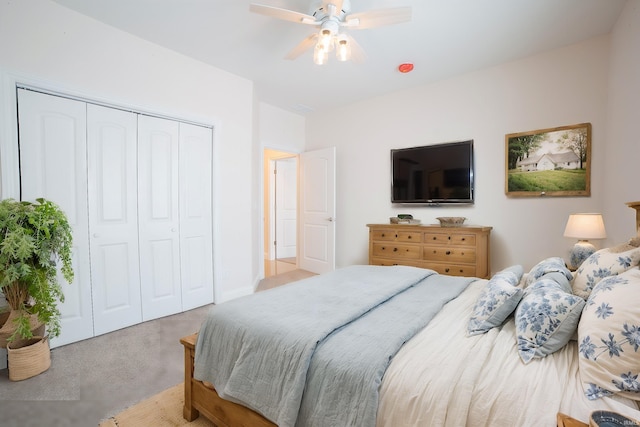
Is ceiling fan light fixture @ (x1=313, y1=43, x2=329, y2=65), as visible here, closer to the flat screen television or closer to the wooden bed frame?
the flat screen television

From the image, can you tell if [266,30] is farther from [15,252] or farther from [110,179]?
[15,252]

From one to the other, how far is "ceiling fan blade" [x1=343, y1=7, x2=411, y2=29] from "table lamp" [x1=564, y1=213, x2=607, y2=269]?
210cm

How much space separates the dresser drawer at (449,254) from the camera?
312cm

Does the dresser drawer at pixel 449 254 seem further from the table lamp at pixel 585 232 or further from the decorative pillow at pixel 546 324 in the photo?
the decorative pillow at pixel 546 324

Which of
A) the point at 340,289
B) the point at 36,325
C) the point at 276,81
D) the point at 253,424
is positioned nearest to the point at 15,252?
the point at 36,325

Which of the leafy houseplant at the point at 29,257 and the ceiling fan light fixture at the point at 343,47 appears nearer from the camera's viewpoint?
the leafy houseplant at the point at 29,257

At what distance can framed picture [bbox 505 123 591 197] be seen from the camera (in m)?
2.82

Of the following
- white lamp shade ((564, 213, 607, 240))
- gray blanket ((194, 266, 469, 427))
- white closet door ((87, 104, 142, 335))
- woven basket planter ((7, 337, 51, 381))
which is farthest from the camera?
white closet door ((87, 104, 142, 335))

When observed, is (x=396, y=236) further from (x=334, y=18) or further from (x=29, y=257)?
(x=29, y=257)

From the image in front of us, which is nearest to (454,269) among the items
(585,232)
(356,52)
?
(585,232)

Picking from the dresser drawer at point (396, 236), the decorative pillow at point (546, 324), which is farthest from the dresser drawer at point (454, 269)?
the decorative pillow at point (546, 324)

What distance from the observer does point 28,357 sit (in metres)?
1.94

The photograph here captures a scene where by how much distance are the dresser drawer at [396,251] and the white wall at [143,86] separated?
1.64m

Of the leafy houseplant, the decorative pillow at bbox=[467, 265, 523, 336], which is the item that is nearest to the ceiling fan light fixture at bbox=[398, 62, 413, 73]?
the decorative pillow at bbox=[467, 265, 523, 336]
